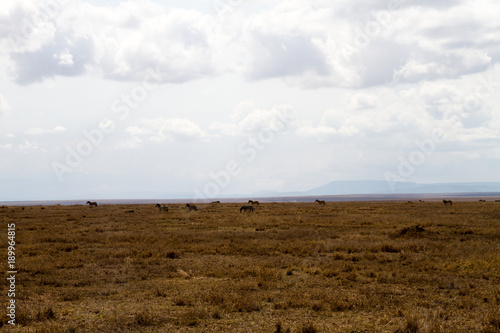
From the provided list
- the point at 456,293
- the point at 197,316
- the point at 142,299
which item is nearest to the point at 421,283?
the point at 456,293

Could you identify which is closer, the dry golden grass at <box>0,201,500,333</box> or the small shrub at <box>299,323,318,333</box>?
the small shrub at <box>299,323,318,333</box>

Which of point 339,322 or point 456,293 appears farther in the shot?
point 456,293

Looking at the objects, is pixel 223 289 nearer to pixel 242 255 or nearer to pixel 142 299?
pixel 142 299

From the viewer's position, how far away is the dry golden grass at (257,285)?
921cm

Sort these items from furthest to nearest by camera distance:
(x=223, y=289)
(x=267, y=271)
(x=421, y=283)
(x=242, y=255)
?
1. (x=242, y=255)
2. (x=267, y=271)
3. (x=421, y=283)
4. (x=223, y=289)

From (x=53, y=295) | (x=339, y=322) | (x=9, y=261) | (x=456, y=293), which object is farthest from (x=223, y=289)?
(x=9, y=261)

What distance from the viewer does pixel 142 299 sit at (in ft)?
36.7

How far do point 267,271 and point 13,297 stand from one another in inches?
324

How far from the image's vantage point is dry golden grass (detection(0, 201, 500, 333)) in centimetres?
921

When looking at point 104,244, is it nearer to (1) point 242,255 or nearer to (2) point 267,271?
(1) point 242,255

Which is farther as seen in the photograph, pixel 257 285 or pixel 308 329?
pixel 257 285

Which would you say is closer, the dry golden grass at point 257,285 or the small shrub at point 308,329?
the small shrub at point 308,329

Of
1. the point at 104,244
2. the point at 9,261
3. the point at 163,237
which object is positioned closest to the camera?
the point at 9,261

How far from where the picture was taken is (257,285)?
12594 millimetres
